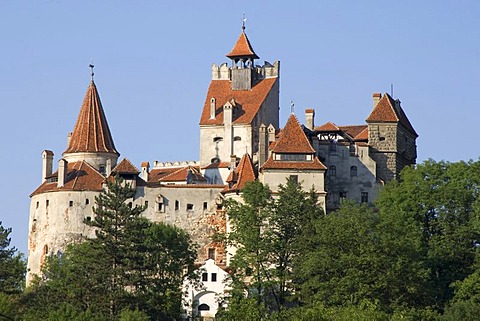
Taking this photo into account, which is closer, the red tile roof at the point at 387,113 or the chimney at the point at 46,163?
the red tile roof at the point at 387,113

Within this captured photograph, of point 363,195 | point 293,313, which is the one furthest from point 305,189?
point 293,313

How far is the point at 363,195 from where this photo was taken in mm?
107438

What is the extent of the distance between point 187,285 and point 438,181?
16.8 m

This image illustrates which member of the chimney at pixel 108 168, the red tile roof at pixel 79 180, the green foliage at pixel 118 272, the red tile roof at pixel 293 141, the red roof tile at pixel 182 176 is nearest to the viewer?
the green foliage at pixel 118 272

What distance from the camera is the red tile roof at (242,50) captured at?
119625 millimetres

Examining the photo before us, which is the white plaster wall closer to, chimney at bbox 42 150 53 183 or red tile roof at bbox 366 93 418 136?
chimney at bbox 42 150 53 183

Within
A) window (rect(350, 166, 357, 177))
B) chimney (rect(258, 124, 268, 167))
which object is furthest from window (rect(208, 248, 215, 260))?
window (rect(350, 166, 357, 177))

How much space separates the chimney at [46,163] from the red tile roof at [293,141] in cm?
1781

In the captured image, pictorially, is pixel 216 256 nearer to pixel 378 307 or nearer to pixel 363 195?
pixel 363 195

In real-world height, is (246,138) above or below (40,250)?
above

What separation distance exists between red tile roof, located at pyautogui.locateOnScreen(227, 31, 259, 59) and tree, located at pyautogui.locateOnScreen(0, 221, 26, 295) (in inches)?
903

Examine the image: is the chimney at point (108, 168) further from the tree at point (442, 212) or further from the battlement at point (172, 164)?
the tree at point (442, 212)

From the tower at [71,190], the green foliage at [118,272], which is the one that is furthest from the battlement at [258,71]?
the green foliage at [118,272]

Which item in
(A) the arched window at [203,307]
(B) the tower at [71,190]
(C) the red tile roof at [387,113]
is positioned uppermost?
(C) the red tile roof at [387,113]
